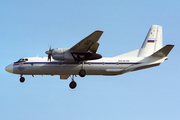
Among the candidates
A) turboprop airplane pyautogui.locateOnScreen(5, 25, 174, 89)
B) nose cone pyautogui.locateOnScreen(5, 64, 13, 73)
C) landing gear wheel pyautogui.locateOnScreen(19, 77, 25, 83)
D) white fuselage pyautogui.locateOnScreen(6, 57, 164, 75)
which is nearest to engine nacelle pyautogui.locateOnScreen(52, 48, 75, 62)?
turboprop airplane pyautogui.locateOnScreen(5, 25, 174, 89)

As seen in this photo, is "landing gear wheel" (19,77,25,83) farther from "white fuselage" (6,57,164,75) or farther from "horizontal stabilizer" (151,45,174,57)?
"horizontal stabilizer" (151,45,174,57)

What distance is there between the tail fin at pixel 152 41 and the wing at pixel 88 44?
233 inches

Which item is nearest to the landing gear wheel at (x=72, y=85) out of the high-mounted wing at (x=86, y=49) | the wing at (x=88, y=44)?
the high-mounted wing at (x=86, y=49)

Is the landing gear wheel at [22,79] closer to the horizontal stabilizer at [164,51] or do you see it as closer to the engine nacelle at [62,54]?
the engine nacelle at [62,54]

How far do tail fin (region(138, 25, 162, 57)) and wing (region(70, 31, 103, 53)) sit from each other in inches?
233

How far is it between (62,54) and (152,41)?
391 inches

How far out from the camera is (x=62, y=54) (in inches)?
1138

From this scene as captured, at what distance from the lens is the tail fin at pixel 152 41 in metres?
32.8

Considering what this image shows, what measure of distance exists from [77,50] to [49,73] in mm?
3825

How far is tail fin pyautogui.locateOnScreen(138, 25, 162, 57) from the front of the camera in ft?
108

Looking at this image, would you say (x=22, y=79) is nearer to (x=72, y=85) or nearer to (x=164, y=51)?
(x=72, y=85)

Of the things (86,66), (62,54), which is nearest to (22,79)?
(62,54)

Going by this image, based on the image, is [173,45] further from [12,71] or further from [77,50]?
[12,71]

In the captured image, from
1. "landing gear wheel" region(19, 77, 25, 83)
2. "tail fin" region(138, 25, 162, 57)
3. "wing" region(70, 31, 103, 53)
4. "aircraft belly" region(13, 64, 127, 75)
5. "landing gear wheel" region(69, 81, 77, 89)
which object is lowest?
"landing gear wheel" region(69, 81, 77, 89)
